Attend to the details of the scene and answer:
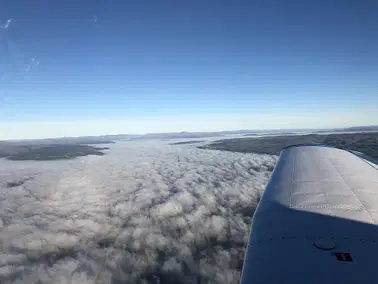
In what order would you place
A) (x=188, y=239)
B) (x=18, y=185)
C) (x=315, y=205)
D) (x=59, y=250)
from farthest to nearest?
(x=18, y=185), (x=188, y=239), (x=59, y=250), (x=315, y=205)

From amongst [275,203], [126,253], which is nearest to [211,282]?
[126,253]

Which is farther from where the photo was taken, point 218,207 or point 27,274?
point 218,207

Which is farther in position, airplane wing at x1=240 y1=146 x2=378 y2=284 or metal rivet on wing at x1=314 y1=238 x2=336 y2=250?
metal rivet on wing at x1=314 y1=238 x2=336 y2=250

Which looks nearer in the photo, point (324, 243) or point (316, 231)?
point (324, 243)

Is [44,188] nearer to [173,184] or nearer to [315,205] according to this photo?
[173,184]

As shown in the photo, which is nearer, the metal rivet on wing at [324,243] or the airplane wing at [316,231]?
the airplane wing at [316,231]
